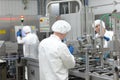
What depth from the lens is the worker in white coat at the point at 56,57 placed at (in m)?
2.62

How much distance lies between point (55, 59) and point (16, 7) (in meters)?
5.95

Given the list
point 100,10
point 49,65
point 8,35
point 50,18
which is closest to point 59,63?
point 49,65

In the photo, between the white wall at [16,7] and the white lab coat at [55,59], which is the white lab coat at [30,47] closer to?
Result: the white lab coat at [55,59]

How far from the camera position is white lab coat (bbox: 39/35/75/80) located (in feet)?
8.60

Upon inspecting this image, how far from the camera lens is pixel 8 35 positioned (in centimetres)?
630

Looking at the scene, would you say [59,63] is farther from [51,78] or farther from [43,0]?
[43,0]

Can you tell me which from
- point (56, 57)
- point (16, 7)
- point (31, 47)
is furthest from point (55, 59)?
point (16, 7)

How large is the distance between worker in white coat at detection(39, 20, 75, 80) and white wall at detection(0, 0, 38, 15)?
219 inches

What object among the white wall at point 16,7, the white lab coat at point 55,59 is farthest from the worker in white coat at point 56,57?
the white wall at point 16,7

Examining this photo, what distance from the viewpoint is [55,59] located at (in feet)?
8.70

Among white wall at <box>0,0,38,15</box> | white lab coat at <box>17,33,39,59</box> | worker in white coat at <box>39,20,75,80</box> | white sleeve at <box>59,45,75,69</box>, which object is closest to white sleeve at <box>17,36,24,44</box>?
white lab coat at <box>17,33,39,59</box>

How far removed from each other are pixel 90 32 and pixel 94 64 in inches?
20.4

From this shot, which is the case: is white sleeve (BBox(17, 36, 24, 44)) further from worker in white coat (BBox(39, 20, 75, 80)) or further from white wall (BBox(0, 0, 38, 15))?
worker in white coat (BBox(39, 20, 75, 80))

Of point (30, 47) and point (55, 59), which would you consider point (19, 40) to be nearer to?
point (30, 47)
